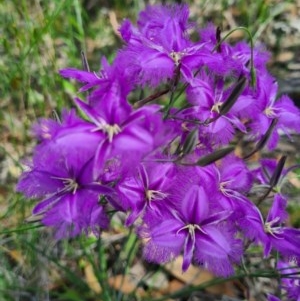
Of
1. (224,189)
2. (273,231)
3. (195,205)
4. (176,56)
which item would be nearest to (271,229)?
(273,231)

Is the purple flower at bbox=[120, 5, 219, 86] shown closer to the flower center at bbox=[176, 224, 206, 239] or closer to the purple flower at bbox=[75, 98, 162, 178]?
the purple flower at bbox=[75, 98, 162, 178]

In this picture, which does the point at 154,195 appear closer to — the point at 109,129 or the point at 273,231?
the point at 109,129

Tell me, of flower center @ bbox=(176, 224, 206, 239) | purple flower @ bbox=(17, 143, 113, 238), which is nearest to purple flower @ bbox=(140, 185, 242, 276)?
flower center @ bbox=(176, 224, 206, 239)

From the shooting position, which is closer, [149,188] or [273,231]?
[149,188]

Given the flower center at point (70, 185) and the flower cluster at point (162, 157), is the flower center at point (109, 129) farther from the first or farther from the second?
the flower center at point (70, 185)

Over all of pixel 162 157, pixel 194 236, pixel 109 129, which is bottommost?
pixel 194 236

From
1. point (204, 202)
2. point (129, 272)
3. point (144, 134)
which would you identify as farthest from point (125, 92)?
point (129, 272)

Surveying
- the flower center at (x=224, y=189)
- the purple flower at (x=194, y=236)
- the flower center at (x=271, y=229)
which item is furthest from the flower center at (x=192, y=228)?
the flower center at (x=271, y=229)
